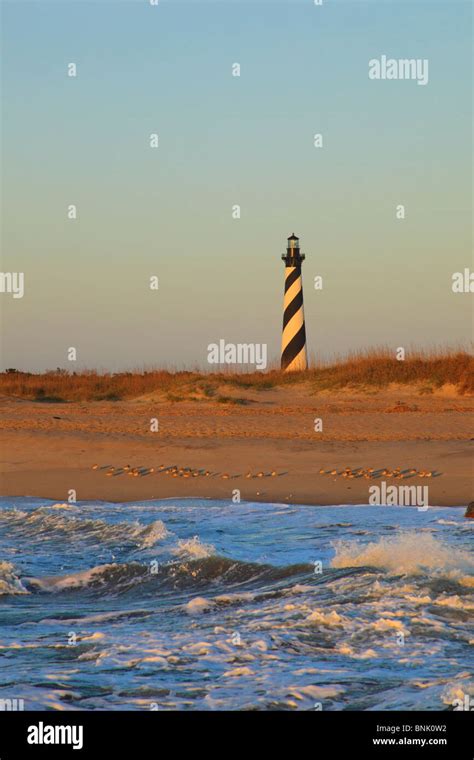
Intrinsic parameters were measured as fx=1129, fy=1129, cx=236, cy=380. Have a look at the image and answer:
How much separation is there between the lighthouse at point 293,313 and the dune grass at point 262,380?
5.81 metres

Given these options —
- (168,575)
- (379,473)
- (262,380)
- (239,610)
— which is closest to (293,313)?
(262,380)

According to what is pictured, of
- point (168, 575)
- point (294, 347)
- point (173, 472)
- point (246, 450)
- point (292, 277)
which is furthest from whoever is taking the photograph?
point (292, 277)

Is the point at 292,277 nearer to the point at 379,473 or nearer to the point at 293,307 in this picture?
the point at 293,307

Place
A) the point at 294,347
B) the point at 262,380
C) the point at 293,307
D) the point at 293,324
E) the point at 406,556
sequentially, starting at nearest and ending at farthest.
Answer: the point at 406,556 → the point at 262,380 → the point at 294,347 → the point at 293,324 → the point at 293,307

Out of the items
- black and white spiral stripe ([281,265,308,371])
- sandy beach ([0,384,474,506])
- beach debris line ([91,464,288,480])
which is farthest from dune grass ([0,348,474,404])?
beach debris line ([91,464,288,480])

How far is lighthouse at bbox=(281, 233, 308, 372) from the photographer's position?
3888cm

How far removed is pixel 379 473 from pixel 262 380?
47.2 feet

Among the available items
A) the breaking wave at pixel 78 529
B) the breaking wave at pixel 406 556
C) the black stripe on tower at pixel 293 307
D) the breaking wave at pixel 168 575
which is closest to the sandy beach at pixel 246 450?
the breaking wave at pixel 78 529

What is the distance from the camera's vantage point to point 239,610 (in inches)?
336

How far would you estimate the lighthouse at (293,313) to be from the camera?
128ft

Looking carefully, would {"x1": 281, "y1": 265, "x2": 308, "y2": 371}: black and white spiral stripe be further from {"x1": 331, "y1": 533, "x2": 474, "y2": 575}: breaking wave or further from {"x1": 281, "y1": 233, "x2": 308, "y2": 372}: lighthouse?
{"x1": 331, "y1": 533, "x2": 474, "y2": 575}: breaking wave

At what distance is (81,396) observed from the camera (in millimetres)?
29969

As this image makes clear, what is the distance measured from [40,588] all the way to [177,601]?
52.3 inches
